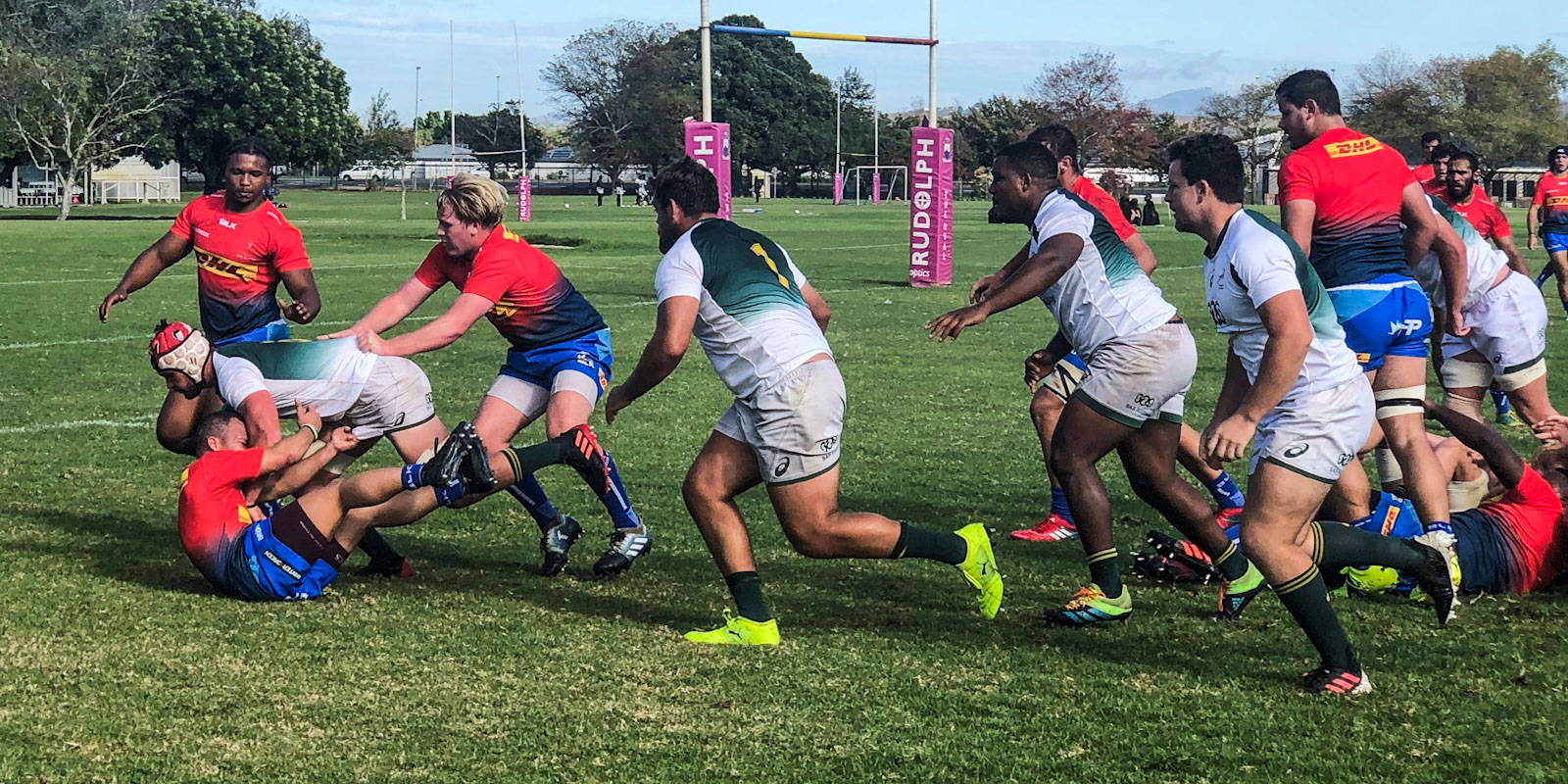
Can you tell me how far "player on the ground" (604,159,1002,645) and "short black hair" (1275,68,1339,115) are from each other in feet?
8.21

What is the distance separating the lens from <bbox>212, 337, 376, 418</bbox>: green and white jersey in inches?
258

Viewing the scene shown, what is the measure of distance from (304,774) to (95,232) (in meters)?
39.0

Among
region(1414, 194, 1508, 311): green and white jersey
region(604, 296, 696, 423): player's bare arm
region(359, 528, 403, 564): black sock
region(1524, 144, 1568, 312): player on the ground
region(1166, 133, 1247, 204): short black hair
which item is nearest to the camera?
region(1166, 133, 1247, 204): short black hair

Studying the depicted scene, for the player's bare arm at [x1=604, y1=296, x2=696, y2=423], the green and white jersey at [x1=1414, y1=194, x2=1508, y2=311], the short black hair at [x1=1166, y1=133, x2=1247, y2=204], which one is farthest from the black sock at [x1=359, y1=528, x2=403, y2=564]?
the green and white jersey at [x1=1414, y1=194, x2=1508, y2=311]

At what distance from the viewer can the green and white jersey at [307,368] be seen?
21.5 ft

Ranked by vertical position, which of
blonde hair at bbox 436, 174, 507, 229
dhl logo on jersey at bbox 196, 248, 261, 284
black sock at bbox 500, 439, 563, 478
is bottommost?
black sock at bbox 500, 439, 563, 478

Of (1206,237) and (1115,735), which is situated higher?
Result: (1206,237)

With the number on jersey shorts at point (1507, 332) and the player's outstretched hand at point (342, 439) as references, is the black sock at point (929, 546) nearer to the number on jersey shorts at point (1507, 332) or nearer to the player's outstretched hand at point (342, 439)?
the player's outstretched hand at point (342, 439)

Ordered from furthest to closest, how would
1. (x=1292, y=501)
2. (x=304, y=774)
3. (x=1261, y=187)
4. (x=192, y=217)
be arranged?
1. (x=1261, y=187)
2. (x=192, y=217)
3. (x=1292, y=501)
4. (x=304, y=774)

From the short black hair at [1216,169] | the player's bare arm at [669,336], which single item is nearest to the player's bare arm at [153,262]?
the player's bare arm at [669,336]

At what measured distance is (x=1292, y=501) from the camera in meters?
5.09

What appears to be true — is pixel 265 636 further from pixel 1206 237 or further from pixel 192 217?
pixel 1206 237

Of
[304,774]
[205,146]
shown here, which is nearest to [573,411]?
[304,774]

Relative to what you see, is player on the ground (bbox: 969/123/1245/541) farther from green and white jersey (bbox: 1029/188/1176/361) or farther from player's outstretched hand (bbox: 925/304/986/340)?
player's outstretched hand (bbox: 925/304/986/340)
